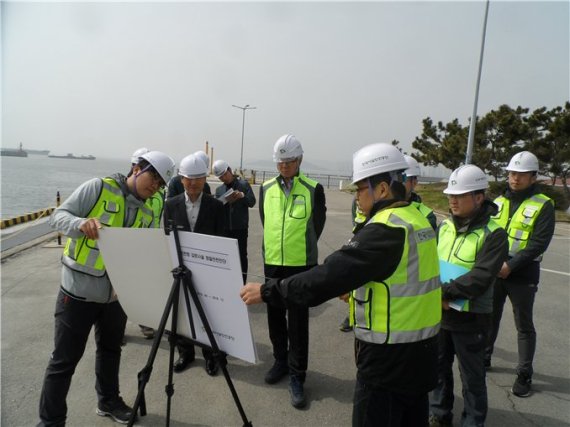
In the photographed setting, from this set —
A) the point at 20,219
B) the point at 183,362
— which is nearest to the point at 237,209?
the point at 183,362

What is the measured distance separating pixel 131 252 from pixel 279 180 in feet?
5.73

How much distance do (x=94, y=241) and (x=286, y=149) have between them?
70.1 inches

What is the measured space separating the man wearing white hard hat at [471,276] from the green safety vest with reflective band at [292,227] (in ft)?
3.87

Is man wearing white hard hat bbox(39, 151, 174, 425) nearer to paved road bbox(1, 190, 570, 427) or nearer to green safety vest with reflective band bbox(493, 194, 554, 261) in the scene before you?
paved road bbox(1, 190, 570, 427)

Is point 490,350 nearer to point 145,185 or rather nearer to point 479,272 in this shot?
point 479,272

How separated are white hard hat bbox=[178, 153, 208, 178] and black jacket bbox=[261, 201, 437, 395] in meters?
2.07

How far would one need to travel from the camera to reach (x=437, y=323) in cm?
202

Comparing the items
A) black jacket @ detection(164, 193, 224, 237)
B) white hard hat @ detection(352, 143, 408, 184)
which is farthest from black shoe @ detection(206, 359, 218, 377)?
white hard hat @ detection(352, 143, 408, 184)

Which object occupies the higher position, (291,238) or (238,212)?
(291,238)

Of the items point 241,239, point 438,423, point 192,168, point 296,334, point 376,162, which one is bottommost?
point 438,423

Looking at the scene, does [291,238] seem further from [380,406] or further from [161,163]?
[380,406]

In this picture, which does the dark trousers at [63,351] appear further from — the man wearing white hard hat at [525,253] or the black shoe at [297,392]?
the man wearing white hard hat at [525,253]

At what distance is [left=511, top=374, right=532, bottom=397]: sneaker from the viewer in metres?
3.54

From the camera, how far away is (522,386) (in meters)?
3.55
